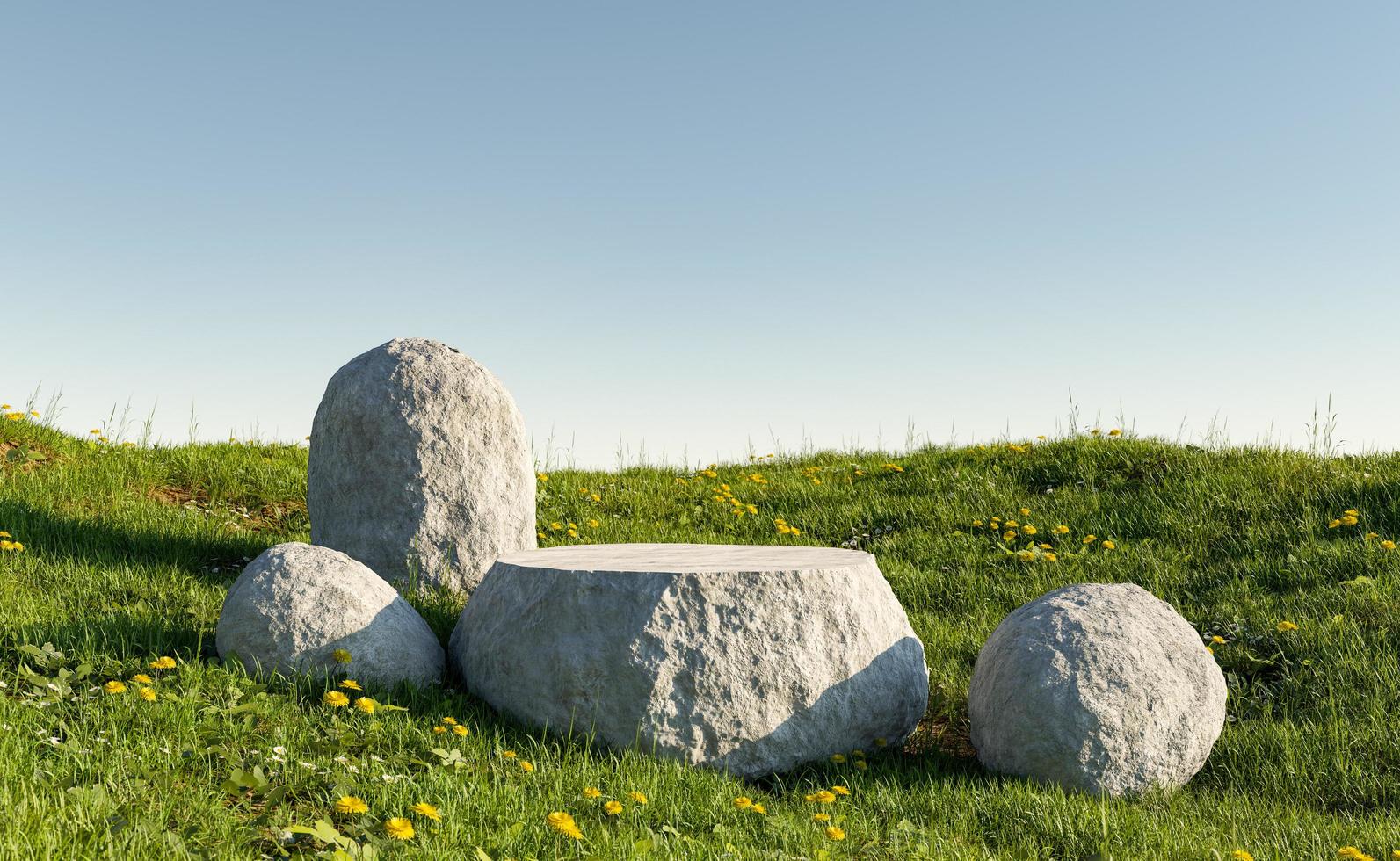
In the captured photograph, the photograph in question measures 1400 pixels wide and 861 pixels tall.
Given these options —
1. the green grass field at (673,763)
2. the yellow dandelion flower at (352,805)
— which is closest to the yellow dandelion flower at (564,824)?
the green grass field at (673,763)

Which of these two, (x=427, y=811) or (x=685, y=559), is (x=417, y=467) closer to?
(x=685, y=559)

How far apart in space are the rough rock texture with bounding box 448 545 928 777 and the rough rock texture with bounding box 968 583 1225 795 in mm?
611

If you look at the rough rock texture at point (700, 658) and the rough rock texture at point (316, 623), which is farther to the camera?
the rough rock texture at point (316, 623)

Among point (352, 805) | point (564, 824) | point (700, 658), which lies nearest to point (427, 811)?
point (352, 805)

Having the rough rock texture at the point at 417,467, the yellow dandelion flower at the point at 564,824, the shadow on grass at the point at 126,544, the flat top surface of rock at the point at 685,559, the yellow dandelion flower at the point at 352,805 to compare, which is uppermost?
the rough rock texture at the point at 417,467

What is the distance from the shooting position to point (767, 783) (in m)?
5.07

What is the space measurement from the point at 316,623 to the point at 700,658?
6.58 feet

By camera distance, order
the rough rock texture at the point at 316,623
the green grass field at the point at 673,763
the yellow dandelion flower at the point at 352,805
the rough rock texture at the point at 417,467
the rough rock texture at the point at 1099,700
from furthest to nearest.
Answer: the rough rock texture at the point at 417,467 < the rough rock texture at the point at 316,623 < the rough rock texture at the point at 1099,700 < the green grass field at the point at 673,763 < the yellow dandelion flower at the point at 352,805

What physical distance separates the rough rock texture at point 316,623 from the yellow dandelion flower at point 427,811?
1454 millimetres

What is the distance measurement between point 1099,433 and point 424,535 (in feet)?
25.4

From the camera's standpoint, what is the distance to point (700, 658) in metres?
4.88

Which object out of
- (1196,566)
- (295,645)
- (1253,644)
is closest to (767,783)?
(295,645)

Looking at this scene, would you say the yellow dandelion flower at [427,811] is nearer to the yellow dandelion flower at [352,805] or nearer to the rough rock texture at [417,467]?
the yellow dandelion flower at [352,805]

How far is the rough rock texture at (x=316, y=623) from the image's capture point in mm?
5113
